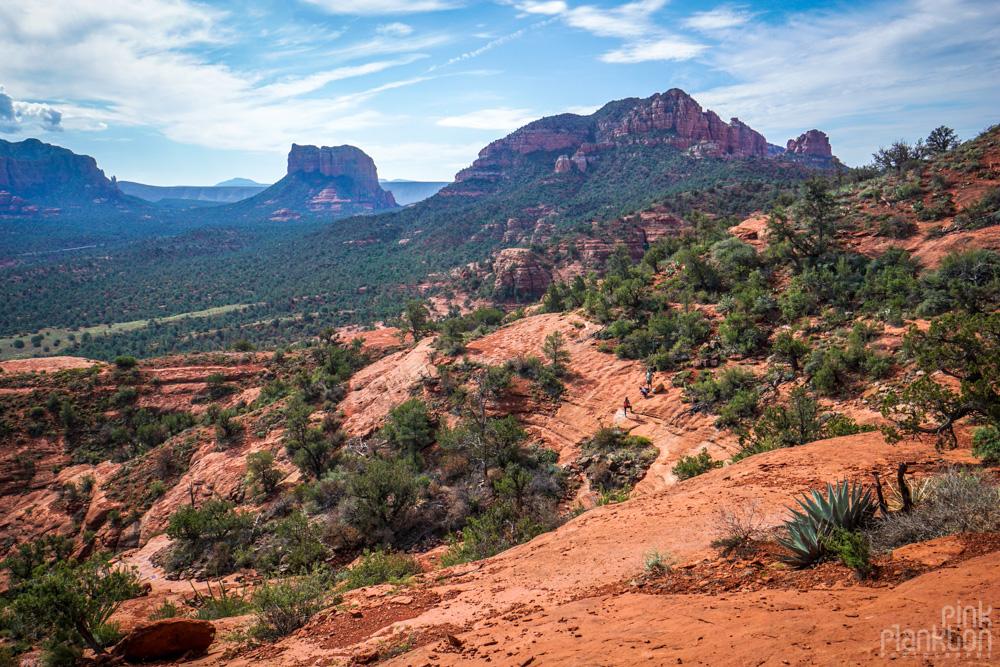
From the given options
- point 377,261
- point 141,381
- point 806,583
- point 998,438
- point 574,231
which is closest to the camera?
point 806,583

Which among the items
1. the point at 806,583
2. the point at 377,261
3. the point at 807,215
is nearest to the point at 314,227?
the point at 377,261

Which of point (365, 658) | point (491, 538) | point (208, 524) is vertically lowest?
point (208, 524)

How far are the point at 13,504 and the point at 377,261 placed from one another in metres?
77.0

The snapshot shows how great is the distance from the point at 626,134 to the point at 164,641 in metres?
137

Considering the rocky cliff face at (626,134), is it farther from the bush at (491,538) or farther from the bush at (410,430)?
the bush at (491,538)

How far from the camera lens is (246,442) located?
2586 cm

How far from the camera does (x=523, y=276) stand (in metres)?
63.5

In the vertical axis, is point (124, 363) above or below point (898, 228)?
below

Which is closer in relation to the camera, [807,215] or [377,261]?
[807,215]

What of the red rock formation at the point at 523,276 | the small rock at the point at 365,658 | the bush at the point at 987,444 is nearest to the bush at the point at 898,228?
the bush at the point at 987,444

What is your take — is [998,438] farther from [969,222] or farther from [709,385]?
[969,222]

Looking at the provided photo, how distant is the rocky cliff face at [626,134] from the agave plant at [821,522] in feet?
372

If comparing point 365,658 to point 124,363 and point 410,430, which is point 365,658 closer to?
point 410,430

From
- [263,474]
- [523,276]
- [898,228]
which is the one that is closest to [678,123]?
[523,276]
